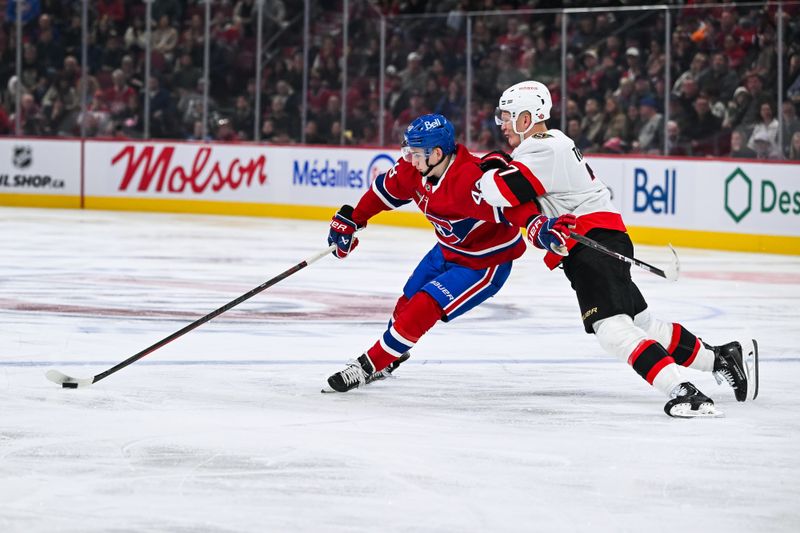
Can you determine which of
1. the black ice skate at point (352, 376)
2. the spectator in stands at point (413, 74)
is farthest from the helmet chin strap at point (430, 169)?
the spectator in stands at point (413, 74)

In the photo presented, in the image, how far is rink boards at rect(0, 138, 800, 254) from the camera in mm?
11648

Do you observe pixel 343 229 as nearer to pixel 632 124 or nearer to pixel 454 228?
pixel 454 228

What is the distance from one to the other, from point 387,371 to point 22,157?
11252 millimetres

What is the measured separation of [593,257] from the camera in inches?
187

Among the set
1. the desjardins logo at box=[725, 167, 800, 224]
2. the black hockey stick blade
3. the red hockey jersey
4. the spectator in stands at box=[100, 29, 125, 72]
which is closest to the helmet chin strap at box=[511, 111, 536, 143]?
the red hockey jersey

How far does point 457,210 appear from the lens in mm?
4965

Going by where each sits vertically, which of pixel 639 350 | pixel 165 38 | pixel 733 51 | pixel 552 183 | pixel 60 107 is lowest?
pixel 639 350

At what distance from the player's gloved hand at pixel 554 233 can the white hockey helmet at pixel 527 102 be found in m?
0.38

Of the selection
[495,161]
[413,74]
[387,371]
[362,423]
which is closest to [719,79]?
[413,74]

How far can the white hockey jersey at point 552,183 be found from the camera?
4.68m

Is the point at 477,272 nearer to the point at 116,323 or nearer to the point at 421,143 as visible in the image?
the point at 421,143

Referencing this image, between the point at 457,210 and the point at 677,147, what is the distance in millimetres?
7503

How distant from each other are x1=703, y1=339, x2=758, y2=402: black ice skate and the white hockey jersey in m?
0.56

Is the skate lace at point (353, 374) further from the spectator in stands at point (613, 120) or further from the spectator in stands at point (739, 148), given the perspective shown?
the spectator in stands at point (613, 120)
